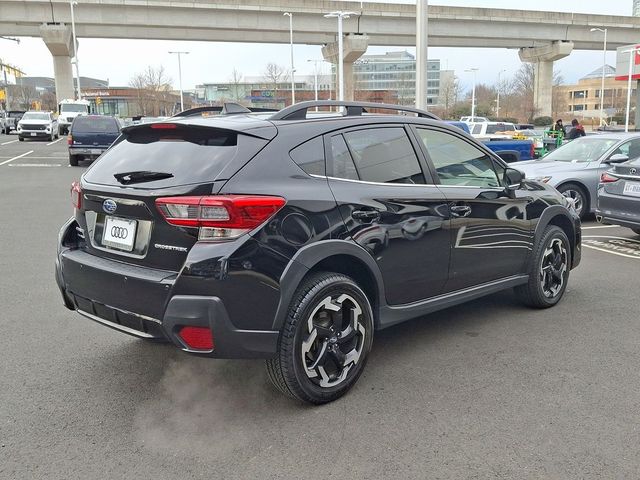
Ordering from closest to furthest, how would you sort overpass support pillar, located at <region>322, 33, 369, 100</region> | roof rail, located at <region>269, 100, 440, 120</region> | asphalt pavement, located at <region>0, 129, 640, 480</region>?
asphalt pavement, located at <region>0, 129, 640, 480</region> < roof rail, located at <region>269, 100, 440, 120</region> < overpass support pillar, located at <region>322, 33, 369, 100</region>

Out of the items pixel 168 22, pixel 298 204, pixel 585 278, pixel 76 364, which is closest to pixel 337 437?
pixel 298 204

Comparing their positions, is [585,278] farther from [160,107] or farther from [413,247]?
[160,107]

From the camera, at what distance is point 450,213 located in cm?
439

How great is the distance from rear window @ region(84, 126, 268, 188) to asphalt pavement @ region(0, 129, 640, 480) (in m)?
1.36

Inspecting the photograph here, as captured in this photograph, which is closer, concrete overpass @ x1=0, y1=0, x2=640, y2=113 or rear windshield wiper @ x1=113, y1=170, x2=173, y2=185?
rear windshield wiper @ x1=113, y1=170, x2=173, y2=185

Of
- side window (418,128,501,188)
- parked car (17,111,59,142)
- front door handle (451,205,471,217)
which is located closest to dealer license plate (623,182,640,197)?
→ side window (418,128,501,188)

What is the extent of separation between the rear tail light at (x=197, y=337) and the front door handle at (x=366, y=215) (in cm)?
116

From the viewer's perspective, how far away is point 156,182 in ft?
11.2

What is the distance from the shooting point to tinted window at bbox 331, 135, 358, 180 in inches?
150

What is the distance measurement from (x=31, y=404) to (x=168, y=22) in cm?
4746

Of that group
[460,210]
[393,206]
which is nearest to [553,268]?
[460,210]

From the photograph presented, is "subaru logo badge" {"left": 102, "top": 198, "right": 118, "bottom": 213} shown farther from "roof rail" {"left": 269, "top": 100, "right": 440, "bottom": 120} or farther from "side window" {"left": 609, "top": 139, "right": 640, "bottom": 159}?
"side window" {"left": 609, "top": 139, "right": 640, "bottom": 159}

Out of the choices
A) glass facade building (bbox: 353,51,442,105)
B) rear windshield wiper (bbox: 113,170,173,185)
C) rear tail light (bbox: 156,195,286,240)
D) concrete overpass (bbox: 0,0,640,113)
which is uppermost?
glass facade building (bbox: 353,51,442,105)

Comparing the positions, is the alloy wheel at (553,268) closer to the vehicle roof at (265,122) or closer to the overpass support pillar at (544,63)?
the vehicle roof at (265,122)
